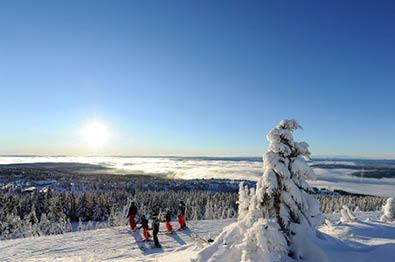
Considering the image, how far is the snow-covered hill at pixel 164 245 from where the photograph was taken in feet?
35.5

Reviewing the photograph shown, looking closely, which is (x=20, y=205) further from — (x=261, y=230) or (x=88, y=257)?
(x=261, y=230)

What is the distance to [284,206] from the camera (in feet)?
35.4

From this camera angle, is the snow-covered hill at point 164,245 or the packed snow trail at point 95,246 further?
the packed snow trail at point 95,246

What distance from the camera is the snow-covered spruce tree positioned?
1025 cm

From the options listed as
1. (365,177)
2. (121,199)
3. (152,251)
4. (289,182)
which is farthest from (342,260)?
(365,177)

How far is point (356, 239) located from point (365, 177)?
655 ft

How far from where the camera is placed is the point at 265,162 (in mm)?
10906

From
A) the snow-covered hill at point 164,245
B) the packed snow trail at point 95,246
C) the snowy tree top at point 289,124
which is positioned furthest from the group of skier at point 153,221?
the snowy tree top at point 289,124

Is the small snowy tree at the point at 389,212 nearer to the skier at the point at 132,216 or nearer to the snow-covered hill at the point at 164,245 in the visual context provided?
the snow-covered hill at the point at 164,245

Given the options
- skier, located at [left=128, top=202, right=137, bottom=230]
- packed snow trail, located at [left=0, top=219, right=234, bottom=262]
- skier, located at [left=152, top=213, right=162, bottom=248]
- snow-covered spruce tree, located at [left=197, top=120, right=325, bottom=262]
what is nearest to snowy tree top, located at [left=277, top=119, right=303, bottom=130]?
snow-covered spruce tree, located at [left=197, top=120, right=325, bottom=262]

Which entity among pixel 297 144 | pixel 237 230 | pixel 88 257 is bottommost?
pixel 88 257

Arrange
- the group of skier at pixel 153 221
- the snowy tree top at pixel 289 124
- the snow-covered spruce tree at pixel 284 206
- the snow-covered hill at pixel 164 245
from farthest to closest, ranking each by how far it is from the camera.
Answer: the group of skier at pixel 153 221
the snowy tree top at pixel 289 124
the snow-covered hill at pixel 164 245
the snow-covered spruce tree at pixel 284 206

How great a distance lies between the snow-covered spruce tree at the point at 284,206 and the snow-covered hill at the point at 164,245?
754mm

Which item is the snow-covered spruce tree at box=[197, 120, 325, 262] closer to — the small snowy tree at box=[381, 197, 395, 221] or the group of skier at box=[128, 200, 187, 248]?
the group of skier at box=[128, 200, 187, 248]
